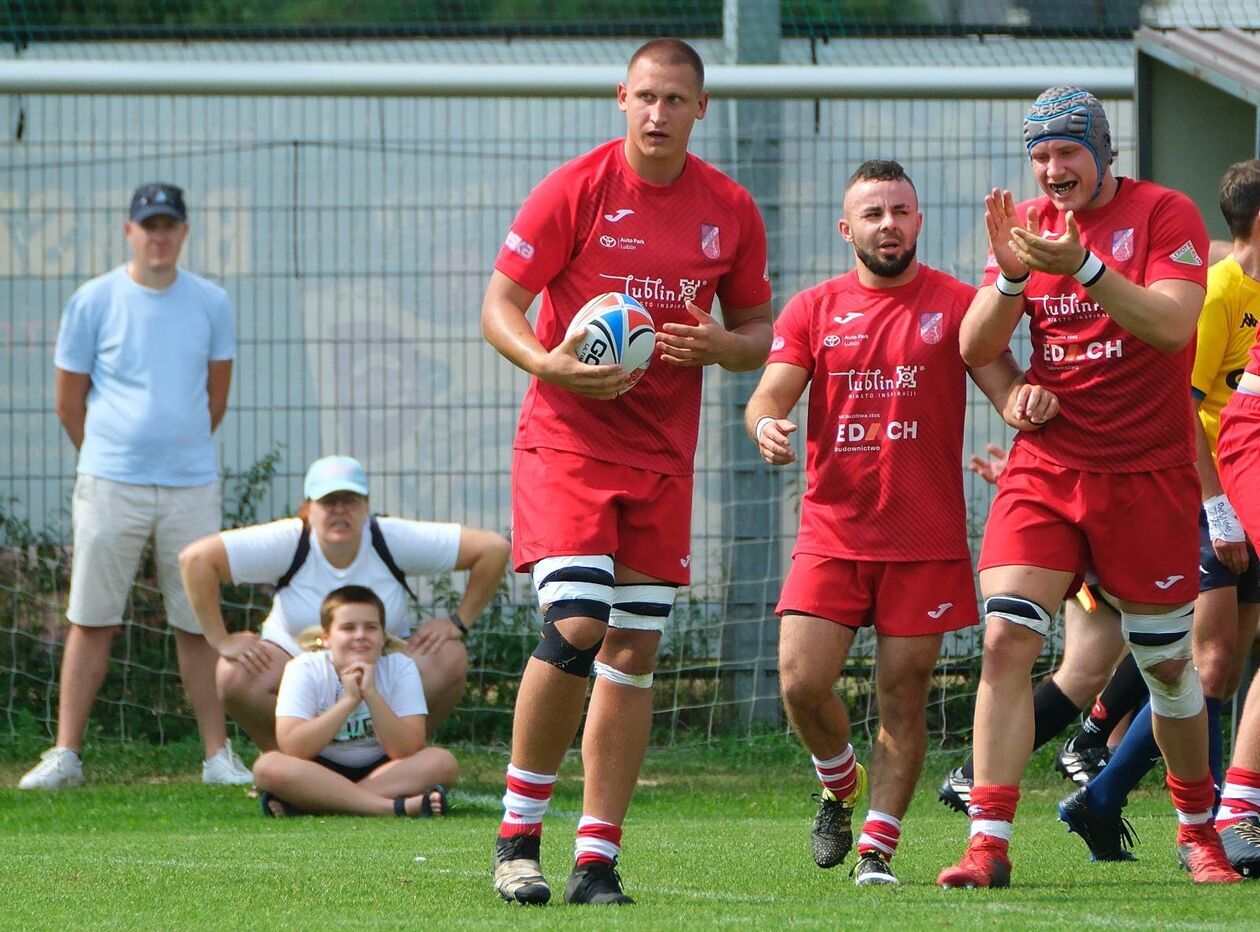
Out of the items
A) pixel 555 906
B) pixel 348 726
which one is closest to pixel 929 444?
pixel 555 906

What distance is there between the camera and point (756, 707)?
1085 centimetres

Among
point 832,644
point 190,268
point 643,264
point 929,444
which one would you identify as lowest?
point 832,644

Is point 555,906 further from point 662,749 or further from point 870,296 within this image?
point 662,749

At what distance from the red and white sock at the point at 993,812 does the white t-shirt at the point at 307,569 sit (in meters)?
4.06

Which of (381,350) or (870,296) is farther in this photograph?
(381,350)

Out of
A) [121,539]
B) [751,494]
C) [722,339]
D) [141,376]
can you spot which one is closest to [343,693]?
[121,539]

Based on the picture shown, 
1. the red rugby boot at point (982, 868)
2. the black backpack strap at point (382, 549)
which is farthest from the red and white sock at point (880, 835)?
the black backpack strap at point (382, 549)

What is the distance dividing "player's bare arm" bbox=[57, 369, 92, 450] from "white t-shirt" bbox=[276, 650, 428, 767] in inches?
81.7

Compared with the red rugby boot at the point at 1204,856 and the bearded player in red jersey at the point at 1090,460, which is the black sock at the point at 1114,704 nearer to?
the red rugby boot at the point at 1204,856

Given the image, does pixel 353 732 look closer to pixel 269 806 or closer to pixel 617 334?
pixel 269 806

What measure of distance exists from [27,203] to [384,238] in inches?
81.1

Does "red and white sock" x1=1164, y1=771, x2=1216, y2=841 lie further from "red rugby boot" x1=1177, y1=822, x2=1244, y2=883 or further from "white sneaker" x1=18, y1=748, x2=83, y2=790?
"white sneaker" x1=18, y1=748, x2=83, y2=790

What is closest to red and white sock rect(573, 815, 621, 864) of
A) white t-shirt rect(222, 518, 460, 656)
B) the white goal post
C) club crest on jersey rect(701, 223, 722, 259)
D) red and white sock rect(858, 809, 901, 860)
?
red and white sock rect(858, 809, 901, 860)

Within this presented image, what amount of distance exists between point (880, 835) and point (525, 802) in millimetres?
1160
